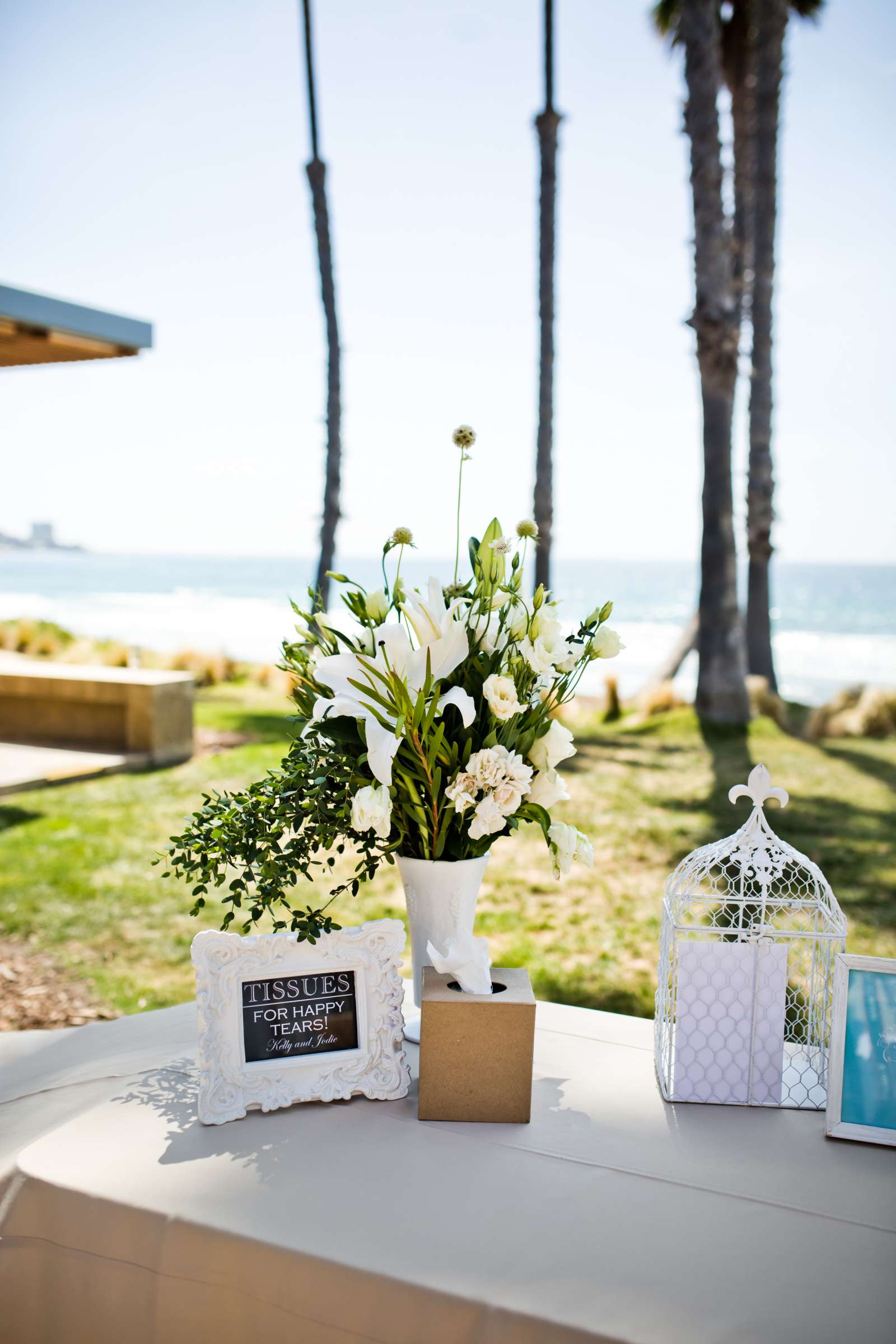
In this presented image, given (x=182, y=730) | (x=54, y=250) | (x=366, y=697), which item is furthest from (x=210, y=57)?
(x=54, y=250)

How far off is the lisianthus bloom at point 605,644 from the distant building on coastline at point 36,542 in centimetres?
5922

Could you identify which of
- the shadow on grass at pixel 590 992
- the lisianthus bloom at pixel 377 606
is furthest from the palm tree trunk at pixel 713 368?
the lisianthus bloom at pixel 377 606

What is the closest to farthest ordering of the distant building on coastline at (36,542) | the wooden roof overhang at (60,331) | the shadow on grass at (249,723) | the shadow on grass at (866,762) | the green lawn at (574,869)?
the green lawn at (574,869) < the wooden roof overhang at (60,331) < the shadow on grass at (866,762) < the shadow on grass at (249,723) < the distant building on coastline at (36,542)

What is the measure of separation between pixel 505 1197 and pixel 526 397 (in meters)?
47.8

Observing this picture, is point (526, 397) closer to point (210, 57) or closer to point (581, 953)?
point (210, 57)

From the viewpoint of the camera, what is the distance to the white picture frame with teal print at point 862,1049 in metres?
1.18

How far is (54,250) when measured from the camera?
41.6 metres

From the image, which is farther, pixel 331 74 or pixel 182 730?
pixel 331 74

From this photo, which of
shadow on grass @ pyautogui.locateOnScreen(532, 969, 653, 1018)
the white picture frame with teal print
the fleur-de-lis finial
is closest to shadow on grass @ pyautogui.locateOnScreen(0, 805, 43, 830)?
shadow on grass @ pyautogui.locateOnScreen(532, 969, 653, 1018)

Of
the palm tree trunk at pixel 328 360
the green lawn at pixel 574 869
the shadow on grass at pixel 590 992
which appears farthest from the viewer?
the palm tree trunk at pixel 328 360

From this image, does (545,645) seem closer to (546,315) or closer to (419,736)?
(419,736)

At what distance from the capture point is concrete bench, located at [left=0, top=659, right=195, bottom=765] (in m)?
6.34

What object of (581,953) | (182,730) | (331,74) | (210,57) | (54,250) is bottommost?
(581,953)

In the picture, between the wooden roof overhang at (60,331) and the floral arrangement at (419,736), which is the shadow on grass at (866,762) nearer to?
the wooden roof overhang at (60,331)
